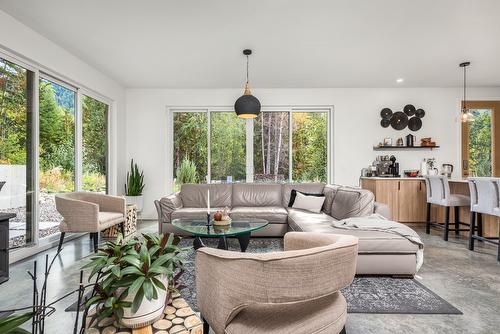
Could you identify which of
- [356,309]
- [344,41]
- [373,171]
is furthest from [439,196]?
[356,309]

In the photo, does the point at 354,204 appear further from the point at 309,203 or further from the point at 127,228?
the point at 127,228

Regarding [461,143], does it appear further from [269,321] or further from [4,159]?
[4,159]

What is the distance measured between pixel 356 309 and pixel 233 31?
10.4 feet

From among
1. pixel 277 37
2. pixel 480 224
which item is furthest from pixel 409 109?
pixel 277 37

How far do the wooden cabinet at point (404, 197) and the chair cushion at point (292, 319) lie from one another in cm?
419

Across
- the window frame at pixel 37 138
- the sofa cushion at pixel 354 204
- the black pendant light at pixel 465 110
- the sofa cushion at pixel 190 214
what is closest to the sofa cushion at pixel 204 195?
the sofa cushion at pixel 190 214

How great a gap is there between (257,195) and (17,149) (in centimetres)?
320

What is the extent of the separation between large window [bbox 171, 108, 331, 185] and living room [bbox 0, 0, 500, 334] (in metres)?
0.04

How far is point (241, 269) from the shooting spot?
3.51 ft

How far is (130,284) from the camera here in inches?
40.3

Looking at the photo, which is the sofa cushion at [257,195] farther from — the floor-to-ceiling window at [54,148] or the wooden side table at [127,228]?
the floor-to-ceiling window at [54,148]

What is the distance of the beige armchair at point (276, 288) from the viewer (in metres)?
1.02

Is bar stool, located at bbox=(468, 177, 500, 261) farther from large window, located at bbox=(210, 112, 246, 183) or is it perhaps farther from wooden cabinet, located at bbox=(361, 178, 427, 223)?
large window, located at bbox=(210, 112, 246, 183)

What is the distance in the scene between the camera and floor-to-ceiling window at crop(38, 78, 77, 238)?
3572 millimetres
